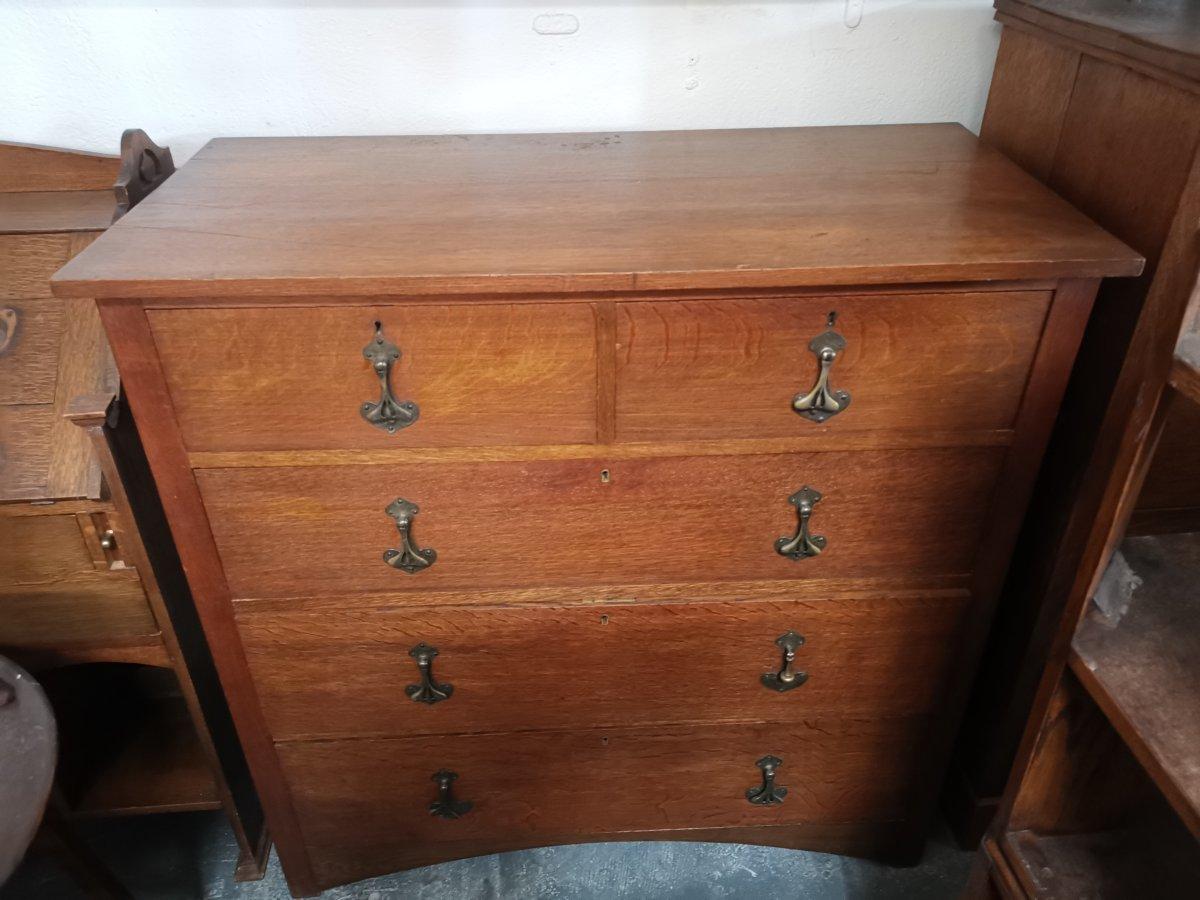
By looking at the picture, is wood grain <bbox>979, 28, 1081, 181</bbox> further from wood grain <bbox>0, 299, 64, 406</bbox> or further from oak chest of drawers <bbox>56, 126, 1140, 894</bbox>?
wood grain <bbox>0, 299, 64, 406</bbox>

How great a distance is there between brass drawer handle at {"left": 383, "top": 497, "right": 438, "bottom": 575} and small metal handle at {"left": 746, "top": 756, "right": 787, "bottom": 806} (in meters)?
0.61

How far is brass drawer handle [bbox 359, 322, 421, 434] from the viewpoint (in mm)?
914

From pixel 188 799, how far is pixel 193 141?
104 cm

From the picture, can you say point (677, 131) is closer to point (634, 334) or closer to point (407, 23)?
point (407, 23)

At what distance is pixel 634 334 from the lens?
924 millimetres

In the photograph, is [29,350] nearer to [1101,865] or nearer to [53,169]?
[53,169]

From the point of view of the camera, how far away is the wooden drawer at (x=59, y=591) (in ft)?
3.67

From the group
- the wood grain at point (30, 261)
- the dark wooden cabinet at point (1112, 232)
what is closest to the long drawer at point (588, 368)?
the dark wooden cabinet at point (1112, 232)

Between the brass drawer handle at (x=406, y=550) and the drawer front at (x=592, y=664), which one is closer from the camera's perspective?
the brass drawer handle at (x=406, y=550)

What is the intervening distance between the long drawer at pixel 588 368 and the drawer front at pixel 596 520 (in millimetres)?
49

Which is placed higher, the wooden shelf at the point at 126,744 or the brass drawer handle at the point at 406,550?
the brass drawer handle at the point at 406,550

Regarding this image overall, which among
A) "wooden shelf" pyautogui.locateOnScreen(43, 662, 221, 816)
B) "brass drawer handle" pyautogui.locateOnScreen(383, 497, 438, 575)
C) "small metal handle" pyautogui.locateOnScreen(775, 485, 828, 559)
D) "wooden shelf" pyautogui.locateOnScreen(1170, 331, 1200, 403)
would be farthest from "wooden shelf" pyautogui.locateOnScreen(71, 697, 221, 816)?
"wooden shelf" pyautogui.locateOnScreen(1170, 331, 1200, 403)

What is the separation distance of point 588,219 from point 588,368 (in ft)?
0.58

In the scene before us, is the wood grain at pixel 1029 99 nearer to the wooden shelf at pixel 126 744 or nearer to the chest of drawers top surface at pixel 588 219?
the chest of drawers top surface at pixel 588 219
